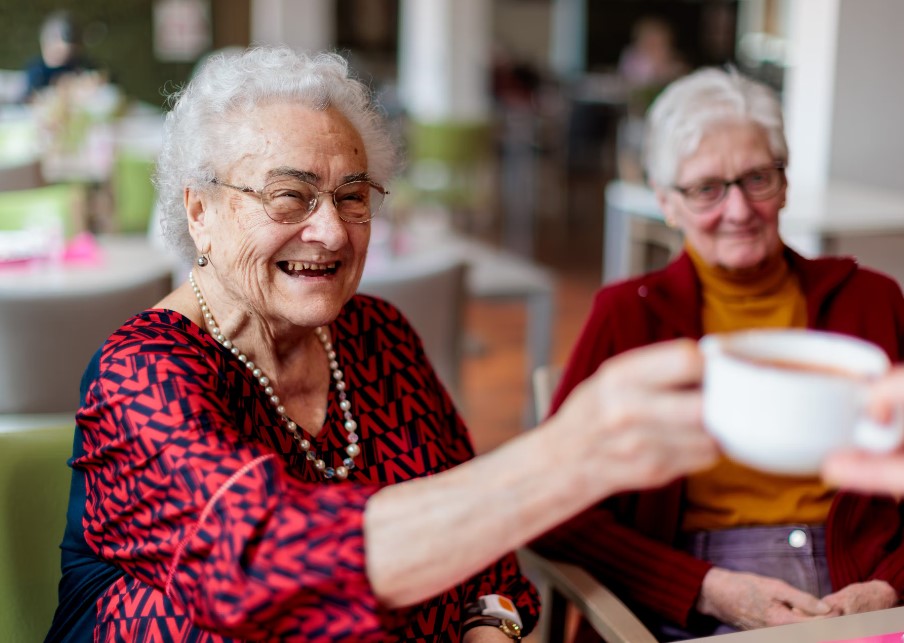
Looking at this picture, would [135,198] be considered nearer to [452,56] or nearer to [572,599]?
[572,599]

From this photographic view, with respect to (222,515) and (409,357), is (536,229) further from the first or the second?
(222,515)

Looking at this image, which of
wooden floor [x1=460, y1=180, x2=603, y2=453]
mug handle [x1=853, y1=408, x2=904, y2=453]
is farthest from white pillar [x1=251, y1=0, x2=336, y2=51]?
mug handle [x1=853, y1=408, x2=904, y2=453]

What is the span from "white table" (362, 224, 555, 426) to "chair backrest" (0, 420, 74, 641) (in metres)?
1.69

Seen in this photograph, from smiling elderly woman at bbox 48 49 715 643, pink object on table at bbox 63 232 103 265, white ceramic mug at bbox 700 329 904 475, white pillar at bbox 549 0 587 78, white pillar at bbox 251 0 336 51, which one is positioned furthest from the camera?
white pillar at bbox 549 0 587 78

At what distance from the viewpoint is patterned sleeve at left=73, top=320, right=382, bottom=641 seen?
3.22 feet

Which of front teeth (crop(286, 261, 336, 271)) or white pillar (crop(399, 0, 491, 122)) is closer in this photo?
front teeth (crop(286, 261, 336, 271))

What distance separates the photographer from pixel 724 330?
6.04 ft

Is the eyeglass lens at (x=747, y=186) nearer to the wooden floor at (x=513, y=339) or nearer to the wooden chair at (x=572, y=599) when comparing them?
the wooden chair at (x=572, y=599)

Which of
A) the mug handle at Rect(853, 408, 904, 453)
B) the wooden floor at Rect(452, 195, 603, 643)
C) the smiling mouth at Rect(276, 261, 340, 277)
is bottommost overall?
the wooden floor at Rect(452, 195, 603, 643)

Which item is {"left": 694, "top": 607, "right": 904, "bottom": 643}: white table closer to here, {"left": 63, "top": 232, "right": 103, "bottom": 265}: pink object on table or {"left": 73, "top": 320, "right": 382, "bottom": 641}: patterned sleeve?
{"left": 73, "top": 320, "right": 382, "bottom": 641}: patterned sleeve

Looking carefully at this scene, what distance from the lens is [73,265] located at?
3.09 m

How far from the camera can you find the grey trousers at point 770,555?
1.70m

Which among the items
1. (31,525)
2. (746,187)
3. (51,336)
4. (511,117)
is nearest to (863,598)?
(746,187)

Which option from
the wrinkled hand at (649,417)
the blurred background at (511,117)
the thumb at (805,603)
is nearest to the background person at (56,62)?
the blurred background at (511,117)
